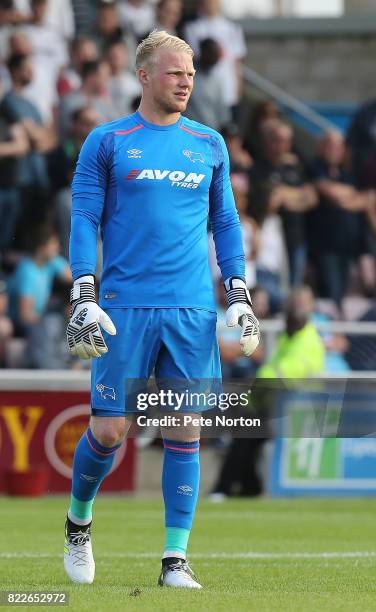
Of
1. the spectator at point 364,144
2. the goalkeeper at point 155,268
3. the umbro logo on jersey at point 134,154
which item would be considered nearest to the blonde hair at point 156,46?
the goalkeeper at point 155,268

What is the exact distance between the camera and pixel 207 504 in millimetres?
13383

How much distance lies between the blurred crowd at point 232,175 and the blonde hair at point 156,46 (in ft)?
25.0

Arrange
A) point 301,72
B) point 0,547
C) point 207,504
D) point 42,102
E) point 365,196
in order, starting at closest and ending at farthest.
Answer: point 0,547
point 207,504
point 42,102
point 365,196
point 301,72

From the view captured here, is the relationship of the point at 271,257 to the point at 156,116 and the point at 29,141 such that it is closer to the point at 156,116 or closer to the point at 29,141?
the point at 29,141

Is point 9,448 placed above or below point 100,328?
below

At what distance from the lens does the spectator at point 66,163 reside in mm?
14820

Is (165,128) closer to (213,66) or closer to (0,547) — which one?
(0,547)

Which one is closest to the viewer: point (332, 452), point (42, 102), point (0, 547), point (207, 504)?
point (0, 547)

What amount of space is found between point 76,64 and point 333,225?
11.3ft

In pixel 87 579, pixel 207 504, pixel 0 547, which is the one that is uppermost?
pixel 87 579

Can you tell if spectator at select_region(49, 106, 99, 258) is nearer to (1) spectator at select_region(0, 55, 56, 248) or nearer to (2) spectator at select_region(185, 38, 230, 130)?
(1) spectator at select_region(0, 55, 56, 248)

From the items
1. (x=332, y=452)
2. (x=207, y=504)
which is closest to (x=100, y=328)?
(x=207, y=504)

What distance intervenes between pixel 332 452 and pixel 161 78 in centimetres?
865

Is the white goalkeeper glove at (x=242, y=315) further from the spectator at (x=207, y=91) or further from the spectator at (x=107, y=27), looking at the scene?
the spectator at (x=107, y=27)
